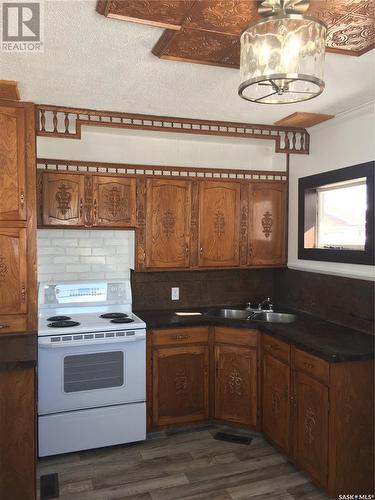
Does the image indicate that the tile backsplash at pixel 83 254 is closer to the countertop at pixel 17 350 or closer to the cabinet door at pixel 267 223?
the countertop at pixel 17 350

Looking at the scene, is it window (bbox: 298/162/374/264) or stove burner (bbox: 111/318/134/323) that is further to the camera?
stove burner (bbox: 111/318/134/323)

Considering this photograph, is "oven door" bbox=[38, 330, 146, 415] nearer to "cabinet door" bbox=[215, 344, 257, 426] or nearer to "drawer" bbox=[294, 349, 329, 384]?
"cabinet door" bbox=[215, 344, 257, 426]

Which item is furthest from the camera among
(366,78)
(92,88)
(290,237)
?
(290,237)

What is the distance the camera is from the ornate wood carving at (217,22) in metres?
1.61

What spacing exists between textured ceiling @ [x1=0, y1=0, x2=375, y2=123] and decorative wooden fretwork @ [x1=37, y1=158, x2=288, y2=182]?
0.51 metres

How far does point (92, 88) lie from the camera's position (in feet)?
8.30

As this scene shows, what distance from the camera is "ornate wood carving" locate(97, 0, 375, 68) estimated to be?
1.61m

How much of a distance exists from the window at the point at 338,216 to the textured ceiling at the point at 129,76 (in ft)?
1.75

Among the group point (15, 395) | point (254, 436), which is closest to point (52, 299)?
point (15, 395)

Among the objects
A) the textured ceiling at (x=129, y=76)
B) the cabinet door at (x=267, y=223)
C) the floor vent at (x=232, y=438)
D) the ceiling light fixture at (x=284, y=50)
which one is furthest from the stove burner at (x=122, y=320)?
the ceiling light fixture at (x=284, y=50)

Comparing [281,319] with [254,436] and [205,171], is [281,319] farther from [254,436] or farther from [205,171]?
[205,171]

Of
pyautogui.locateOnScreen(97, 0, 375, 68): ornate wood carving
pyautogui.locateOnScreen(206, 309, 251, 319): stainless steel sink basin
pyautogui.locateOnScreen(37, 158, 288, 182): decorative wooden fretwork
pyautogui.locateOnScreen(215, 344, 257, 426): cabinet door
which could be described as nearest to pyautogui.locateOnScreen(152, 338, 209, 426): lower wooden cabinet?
pyautogui.locateOnScreen(215, 344, 257, 426): cabinet door

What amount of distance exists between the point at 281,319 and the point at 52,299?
1.96m

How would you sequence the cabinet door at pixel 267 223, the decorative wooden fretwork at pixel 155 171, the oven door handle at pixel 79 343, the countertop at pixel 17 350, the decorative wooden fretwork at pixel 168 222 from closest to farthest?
the countertop at pixel 17 350 < the oven door handle at pixel 79 343 < the decorative wooden fretwork at pixel 155 171 < the decorative wooden fretwork at pixel 168 222 < the cabinet door at pixel 267 223
